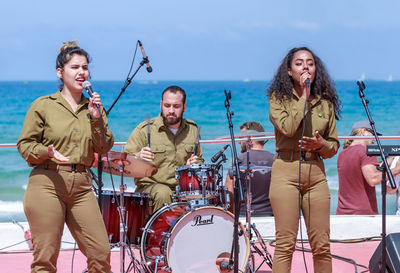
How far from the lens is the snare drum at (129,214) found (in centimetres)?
507

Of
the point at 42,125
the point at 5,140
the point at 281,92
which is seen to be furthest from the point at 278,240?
the point at 5,140

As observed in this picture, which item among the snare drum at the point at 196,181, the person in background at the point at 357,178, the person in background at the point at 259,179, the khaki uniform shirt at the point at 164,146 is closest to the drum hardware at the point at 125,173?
the snare drum at the point at 196,181

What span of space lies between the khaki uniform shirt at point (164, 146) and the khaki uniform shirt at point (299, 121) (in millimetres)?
1396

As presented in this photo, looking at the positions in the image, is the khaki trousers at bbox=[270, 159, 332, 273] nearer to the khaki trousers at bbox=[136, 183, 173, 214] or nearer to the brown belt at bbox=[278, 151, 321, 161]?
the brown belt at bbox=[278, 151, 321, 161]

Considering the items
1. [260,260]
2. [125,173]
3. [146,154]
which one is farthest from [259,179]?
[125,173]

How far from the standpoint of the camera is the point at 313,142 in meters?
4.10

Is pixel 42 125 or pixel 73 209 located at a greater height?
pixel 42 125

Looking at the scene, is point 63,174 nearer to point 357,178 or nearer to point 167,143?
point 167,143

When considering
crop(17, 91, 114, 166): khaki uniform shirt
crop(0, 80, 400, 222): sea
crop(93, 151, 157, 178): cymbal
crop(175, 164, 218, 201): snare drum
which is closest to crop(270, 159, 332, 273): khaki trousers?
Result: crop(175, 164, 218, 201): snare drum

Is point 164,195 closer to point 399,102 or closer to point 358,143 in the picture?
point 358,143

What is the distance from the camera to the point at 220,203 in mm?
5230

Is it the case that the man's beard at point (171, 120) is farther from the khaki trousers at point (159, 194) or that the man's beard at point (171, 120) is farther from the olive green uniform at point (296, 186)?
the olive green uniform at point (296, 186)

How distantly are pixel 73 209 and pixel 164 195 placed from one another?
1442 millimetres

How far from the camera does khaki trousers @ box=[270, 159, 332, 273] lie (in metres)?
4.14
